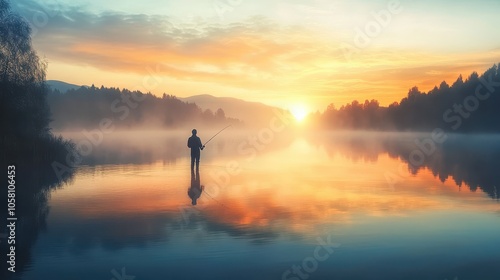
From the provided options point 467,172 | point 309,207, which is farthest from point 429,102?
point 309,207

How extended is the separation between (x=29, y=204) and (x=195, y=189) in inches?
268

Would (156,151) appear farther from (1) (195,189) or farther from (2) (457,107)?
(2) (457,107)

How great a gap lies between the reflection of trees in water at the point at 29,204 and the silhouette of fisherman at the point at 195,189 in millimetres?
5295

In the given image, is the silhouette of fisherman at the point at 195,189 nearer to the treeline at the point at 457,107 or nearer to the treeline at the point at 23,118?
the treeline at the point at 23,118

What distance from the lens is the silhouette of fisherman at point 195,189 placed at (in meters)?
18.6

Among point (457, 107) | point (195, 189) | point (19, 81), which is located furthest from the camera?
point (457, 107)

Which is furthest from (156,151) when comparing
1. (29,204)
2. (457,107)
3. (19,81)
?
(457,107)

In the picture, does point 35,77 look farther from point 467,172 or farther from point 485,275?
point 485,275

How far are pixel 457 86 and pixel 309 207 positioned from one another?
426ft

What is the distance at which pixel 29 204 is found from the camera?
656 inches

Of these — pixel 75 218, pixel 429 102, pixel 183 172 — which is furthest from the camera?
pixel 429 102

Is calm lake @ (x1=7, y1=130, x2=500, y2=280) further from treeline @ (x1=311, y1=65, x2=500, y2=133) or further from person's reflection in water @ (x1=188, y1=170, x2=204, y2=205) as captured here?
treeline @ (x1=311, y1=65, x2=500, y2=133)

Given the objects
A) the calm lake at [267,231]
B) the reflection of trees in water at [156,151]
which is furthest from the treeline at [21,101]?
the calm lake at [267,231]

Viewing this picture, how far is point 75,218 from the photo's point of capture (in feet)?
46.9
